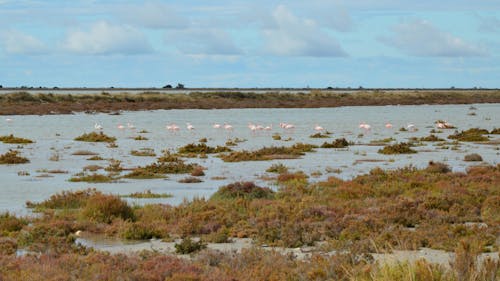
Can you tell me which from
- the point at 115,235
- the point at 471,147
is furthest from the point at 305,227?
the point at 471,147

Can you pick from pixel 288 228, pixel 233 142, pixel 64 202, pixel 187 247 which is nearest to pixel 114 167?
pixel 64 202

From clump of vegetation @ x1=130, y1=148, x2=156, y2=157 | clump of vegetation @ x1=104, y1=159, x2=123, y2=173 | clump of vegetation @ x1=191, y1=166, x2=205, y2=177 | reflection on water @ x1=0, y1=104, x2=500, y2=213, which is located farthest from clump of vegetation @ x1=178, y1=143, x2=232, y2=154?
clump of vegetation @ x1=191, y1=166, x2=205, y2=177

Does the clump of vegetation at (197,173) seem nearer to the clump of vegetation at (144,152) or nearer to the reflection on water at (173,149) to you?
the reflection on water at (173,149)

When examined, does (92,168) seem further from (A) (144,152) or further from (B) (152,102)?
(B) (152,102)

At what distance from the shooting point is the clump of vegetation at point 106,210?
656 inches

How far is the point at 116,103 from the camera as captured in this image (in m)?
95.8

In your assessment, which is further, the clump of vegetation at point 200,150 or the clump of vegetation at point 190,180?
the clump of vegetation at point 200,150

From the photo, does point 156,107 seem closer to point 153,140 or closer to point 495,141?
point 153,140

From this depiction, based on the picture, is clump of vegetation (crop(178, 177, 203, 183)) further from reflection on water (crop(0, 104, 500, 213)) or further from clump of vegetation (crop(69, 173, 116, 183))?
clump of vegetation (crop(69, 173, 116, 183))

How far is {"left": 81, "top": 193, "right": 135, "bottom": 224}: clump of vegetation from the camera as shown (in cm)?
1666

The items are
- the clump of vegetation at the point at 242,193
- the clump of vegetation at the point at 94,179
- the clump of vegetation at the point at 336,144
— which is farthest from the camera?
the clump of vegetation at the point at 336,144

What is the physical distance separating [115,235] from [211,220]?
203cm

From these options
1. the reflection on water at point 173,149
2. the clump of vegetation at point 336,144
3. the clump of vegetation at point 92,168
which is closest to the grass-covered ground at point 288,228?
the reflection on water at point 173,149

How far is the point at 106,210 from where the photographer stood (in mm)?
16797
